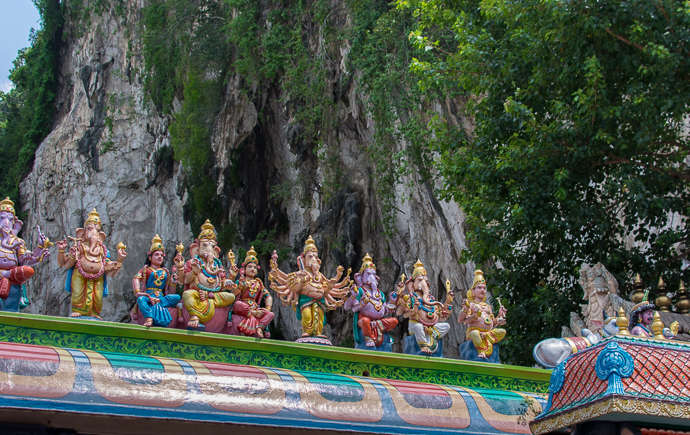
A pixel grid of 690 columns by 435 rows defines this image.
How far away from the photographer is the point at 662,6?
1074cm

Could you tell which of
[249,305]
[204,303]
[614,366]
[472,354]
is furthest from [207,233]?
[614,366]

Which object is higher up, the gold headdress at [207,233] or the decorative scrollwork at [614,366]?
the gold headdress at [207,233]

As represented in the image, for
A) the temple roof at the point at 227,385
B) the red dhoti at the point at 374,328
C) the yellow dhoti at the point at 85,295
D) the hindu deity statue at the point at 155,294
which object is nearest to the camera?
the temple roof at the point at 227,385

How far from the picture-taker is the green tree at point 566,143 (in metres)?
10.8

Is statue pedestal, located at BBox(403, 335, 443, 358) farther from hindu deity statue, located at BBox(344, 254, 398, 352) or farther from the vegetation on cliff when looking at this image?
the vegetation on cliff

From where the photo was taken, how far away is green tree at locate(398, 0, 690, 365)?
10766mm

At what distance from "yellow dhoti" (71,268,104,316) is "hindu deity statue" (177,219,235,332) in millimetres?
865

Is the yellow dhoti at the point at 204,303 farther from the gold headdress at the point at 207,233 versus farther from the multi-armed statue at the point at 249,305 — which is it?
the gold headdress at the point at 207,233

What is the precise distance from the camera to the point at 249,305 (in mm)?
7730

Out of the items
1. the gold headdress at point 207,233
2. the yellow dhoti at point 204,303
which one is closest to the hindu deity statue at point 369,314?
the yellow dhoti at point 204,303

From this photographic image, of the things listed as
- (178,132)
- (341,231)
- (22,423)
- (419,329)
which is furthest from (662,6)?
(178,132)

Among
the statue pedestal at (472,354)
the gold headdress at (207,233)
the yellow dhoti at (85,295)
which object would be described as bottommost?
the statue pedestal at (472,354)

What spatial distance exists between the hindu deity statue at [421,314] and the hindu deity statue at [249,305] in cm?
163

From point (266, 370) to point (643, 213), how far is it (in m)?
6.98
